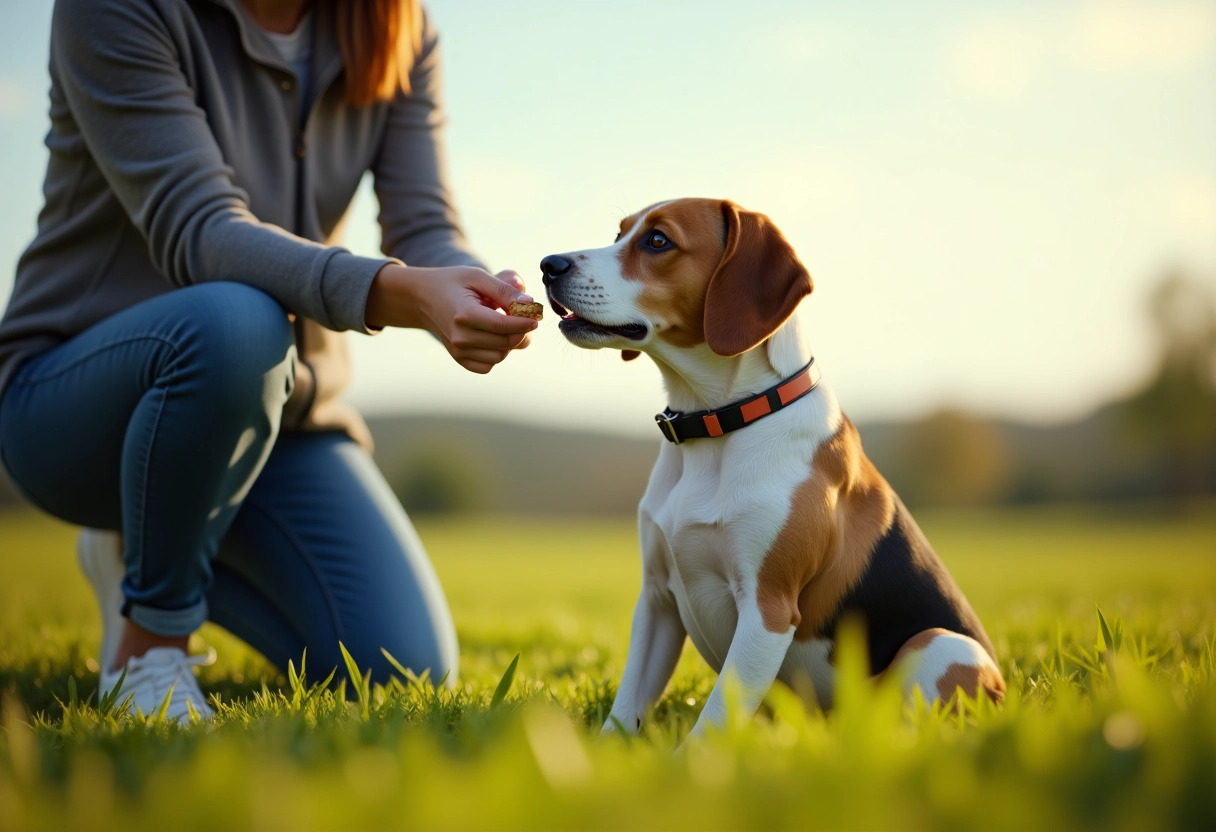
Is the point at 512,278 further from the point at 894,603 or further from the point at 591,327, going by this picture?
the point at 894,603

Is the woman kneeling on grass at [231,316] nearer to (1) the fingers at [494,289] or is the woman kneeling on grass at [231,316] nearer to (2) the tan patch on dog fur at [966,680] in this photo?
(1) the fingers at [494,289]

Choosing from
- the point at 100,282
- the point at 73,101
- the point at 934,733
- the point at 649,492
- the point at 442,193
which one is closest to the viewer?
the point at 934,733

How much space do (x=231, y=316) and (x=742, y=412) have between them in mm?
1363

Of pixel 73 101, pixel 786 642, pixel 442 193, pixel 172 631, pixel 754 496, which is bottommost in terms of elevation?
pixel 172 631

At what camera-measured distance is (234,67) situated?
291cm

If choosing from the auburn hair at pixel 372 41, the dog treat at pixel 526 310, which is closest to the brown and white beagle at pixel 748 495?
the dog treat at pixel 526 310

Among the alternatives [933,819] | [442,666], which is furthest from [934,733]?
[442,666]

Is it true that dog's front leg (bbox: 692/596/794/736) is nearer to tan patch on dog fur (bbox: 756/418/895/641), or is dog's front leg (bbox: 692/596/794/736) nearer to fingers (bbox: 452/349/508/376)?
tan patch on dog fur (bbox: 756/418/895/641)

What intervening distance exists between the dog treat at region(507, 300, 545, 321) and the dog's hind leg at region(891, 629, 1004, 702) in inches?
47.0

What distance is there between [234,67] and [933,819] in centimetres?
283

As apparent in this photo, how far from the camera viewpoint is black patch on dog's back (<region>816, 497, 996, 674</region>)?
90.0 inches

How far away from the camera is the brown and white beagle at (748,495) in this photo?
7.14ft

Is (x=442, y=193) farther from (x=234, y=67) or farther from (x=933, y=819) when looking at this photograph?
(x=933, y=819)

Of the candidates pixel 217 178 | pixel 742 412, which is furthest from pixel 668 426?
pixel 217 178
